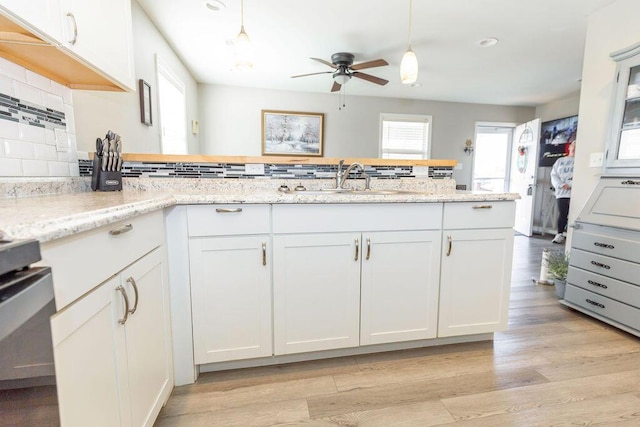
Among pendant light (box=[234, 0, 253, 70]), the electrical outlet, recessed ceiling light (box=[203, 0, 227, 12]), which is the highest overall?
recessed ceiling light (box=[203, 0, 227, 12])

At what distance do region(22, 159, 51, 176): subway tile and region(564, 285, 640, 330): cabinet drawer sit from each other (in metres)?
3.30

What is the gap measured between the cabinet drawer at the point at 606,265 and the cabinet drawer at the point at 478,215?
35.6 inches

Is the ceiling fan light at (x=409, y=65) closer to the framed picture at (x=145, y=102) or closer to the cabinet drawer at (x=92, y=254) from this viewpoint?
the cabinet drawer at (x=92, y=254)

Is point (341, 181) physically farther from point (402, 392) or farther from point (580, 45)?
point (580, 45)

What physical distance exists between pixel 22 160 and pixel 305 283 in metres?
1.33

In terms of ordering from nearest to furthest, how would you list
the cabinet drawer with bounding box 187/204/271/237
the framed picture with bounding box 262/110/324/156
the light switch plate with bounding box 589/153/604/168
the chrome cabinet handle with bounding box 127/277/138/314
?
1. the chrome cabinet handle with bounding box 127/277/138/314
2. the cabinet drawer with bounding box 187/204/271/237
3. the light switch plate with bounding box 589/153/604/168
4. the framed picture with bounding box 262/110/324/156

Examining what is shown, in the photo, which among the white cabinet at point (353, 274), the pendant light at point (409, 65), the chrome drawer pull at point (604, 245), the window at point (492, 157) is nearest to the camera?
the white cabinet at point (353, 274)

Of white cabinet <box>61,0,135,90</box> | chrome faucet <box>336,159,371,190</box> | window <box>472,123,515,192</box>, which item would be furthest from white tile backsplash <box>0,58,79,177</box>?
window <box>472,123,515,192</box>

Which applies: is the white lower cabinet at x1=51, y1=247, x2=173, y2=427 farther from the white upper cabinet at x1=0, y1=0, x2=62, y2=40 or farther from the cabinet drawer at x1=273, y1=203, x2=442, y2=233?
the white upper cabinet at x1=0, y1=0, x2=62, y2=40

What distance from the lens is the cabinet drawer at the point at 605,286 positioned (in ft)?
5.88

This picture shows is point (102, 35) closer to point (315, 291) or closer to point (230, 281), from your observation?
A: point (230, 281)

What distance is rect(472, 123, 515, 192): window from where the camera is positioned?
5910 mm

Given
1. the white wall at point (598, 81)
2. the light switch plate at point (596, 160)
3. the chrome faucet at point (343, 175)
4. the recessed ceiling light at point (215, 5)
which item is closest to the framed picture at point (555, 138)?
the white wall at point (598, 81)

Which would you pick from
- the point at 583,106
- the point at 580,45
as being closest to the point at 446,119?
the point at 580,45
